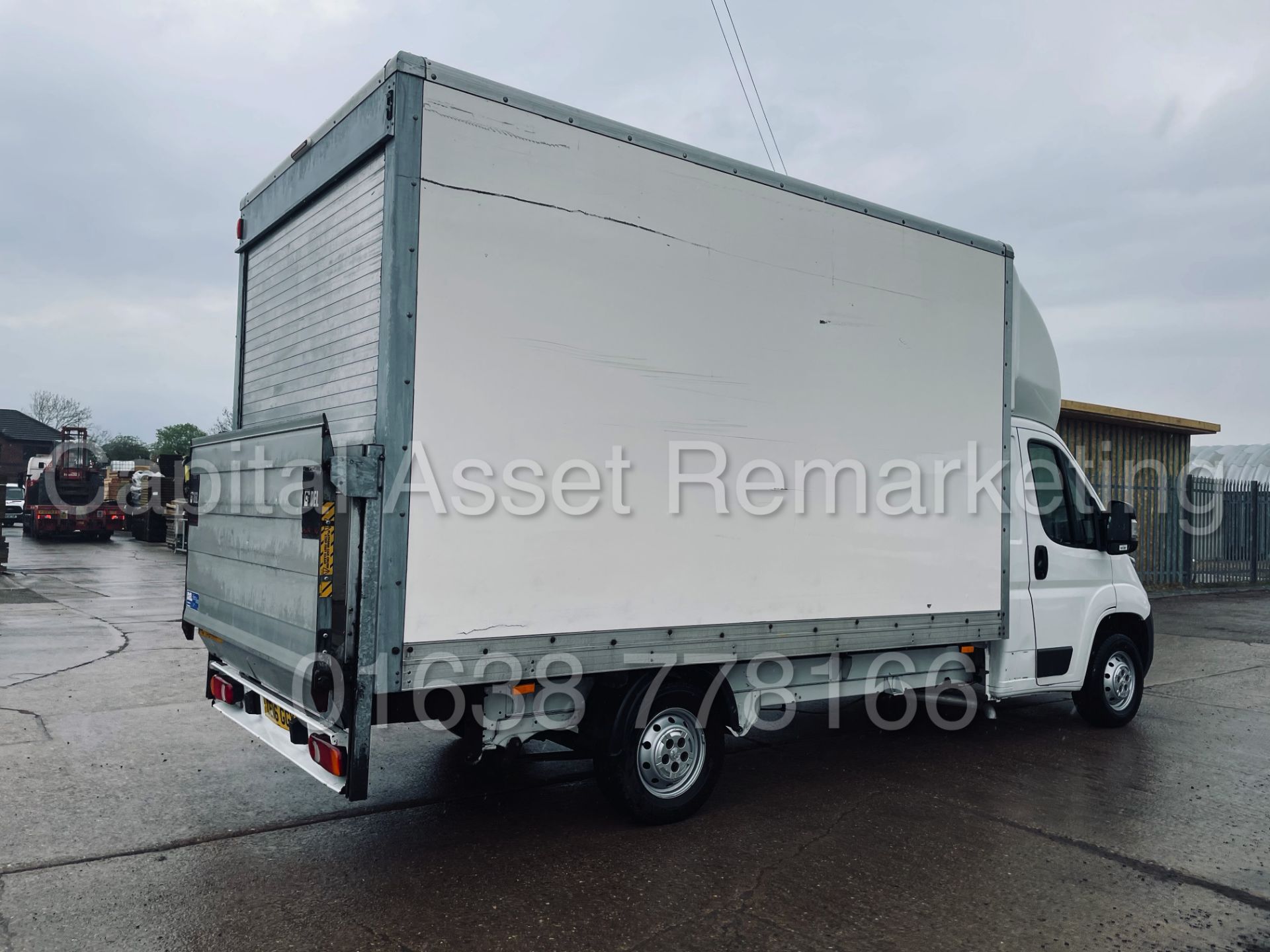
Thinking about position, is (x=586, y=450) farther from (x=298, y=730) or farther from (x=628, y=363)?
(x=298, y=730)

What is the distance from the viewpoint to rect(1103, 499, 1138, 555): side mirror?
263 inches

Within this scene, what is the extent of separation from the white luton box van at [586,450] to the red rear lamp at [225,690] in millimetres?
22

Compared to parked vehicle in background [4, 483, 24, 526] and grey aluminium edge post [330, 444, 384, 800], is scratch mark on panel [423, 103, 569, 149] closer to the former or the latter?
grey aluminium edge post [330, 444, 384, 800]

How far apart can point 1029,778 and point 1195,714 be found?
3.01 m

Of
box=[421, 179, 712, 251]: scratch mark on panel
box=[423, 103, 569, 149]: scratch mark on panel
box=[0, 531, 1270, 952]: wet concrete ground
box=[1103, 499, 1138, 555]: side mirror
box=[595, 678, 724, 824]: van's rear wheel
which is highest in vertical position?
box=[423, 103, 569, 149]: scratch mark on panel

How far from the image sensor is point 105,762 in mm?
6031


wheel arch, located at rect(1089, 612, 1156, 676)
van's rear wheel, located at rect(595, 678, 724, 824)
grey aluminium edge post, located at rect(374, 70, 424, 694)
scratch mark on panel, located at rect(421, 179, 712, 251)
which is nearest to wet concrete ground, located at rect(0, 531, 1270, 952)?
van's rear wheel, located at rect(595, 678, 724, 824)

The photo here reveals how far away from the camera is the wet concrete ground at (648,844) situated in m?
3.81

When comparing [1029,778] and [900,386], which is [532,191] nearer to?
[900,386]

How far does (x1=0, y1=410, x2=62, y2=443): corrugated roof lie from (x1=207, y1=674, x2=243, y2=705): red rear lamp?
73.0 m

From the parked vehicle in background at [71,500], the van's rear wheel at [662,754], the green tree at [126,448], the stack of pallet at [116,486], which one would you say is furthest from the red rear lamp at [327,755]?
the green tree at [126,448]

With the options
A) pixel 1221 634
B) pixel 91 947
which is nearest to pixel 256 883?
pixel 91 947

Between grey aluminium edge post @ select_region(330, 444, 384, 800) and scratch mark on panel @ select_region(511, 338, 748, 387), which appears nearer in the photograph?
grey aluminium edge post @ select_region(330, 444, 384, 800)

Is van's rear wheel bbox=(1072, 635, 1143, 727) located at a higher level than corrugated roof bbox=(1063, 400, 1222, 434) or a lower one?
lower
